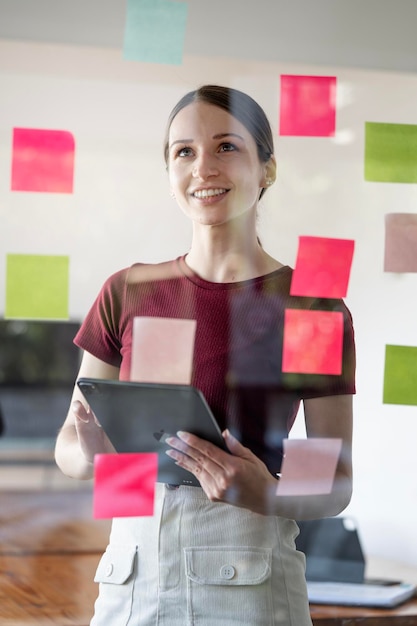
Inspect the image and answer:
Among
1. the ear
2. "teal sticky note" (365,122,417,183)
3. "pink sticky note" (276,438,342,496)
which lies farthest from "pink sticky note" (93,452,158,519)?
"teal sticky note" (365,122,417,183)

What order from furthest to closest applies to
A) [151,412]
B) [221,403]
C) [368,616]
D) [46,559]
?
[368,616], [46,559], [221,403], [151,412]

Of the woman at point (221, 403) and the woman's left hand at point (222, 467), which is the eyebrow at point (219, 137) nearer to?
the woman at point (221, 403)

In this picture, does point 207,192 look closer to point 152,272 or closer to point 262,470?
point 152,272

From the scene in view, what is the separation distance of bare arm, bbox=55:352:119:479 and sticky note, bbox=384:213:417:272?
1.53 feet

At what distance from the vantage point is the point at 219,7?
3.49 ft

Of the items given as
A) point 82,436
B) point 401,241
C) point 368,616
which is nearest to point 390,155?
point 401,241

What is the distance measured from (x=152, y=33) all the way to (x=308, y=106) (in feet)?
0.83

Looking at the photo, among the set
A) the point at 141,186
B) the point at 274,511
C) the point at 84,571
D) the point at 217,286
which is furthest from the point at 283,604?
the point at 141,186

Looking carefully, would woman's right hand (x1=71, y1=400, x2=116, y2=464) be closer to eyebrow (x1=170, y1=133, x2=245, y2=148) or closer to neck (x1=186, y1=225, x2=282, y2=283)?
neck (x1=186, y1=225, x2=282, y2=283)

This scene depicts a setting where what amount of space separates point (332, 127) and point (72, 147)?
1.29 ft

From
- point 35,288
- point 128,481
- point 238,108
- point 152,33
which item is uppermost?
point 152,33

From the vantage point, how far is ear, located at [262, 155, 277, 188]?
3.34ft

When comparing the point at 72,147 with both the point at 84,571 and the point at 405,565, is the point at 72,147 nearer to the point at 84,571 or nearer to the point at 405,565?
the point at 84,571

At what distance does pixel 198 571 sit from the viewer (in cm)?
88
